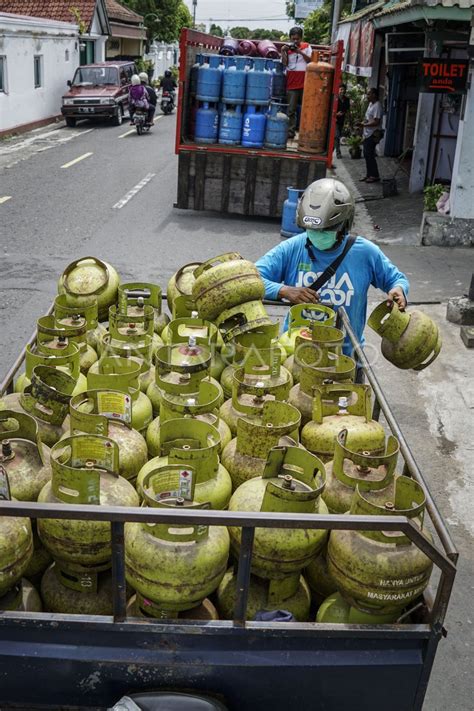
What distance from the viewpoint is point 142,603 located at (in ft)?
8.79

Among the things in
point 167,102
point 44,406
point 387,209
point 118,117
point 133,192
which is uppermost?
point 167,102

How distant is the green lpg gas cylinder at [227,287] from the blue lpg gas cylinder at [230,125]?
9.80 meters

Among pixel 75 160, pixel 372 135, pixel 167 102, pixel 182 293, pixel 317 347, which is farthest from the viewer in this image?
pixel 167 102

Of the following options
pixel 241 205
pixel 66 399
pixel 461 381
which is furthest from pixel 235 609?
pixel 241 205

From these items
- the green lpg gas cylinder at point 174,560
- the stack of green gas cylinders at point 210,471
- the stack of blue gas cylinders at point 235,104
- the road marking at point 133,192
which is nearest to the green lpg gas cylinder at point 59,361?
the stack of green gas cylinders at point 210,471

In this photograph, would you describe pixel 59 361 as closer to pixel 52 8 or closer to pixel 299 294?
pixel 299 294

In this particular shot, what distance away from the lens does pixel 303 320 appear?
4.52m

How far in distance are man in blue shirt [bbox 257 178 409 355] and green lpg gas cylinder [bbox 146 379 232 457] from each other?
1311 mm

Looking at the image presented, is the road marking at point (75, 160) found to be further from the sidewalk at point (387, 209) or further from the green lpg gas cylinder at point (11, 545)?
the green lpg gas cylinder at point (11, 545)

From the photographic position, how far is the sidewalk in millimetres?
13086

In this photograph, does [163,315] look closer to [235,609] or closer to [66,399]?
[66,399]

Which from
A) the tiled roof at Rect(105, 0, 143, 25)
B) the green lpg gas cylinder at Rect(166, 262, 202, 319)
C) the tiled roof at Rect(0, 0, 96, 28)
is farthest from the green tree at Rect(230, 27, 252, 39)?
the green lpg gas cylinder at Rect(166, 262, 202, 319)

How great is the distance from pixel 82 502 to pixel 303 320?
7.35 feet

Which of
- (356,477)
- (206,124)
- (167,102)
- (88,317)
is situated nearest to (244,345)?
(88,317)
